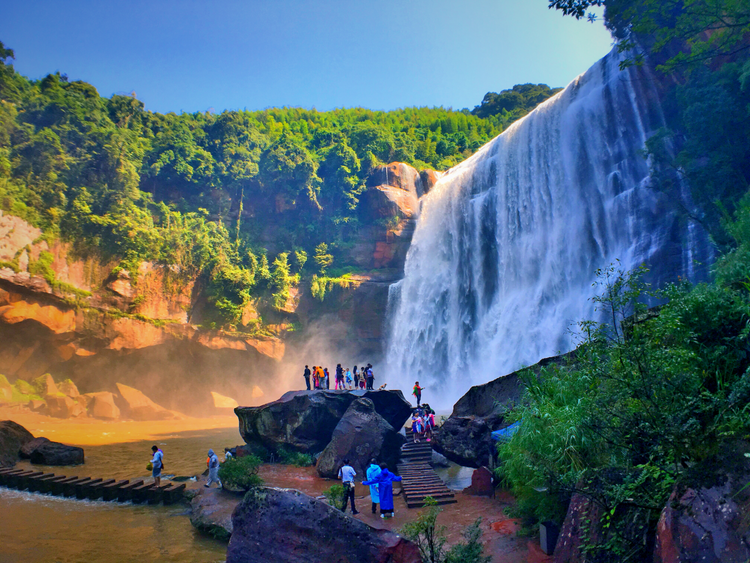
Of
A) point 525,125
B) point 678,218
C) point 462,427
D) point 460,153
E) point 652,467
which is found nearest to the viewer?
point 652,467

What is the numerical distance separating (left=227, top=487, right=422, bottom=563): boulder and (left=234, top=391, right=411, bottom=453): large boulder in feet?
32.1

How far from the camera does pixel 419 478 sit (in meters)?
13.0

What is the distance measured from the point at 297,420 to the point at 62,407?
63.1ft

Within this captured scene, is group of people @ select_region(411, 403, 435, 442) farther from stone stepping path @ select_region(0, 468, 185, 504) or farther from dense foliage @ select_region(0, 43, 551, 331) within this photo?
dense foliage @ select_region(0, 43, 551, 331)

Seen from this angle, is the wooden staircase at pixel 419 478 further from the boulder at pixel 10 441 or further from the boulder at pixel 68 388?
the boulder at pixel 68 388

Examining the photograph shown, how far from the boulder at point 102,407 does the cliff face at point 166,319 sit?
238 centimetres

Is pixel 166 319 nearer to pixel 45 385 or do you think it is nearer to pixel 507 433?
pixel 45 385

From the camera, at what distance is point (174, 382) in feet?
109

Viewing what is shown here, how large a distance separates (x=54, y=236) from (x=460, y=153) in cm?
3598

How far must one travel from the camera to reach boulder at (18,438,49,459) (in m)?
17.0

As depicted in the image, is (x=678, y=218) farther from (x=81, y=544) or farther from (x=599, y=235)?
(x=81, y=544)

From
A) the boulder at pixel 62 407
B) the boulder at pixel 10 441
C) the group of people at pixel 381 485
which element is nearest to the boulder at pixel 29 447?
the boulder at pixel 10 441

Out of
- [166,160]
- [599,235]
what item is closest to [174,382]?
[166,160]

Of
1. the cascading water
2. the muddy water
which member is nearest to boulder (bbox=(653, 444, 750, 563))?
the muddy water
